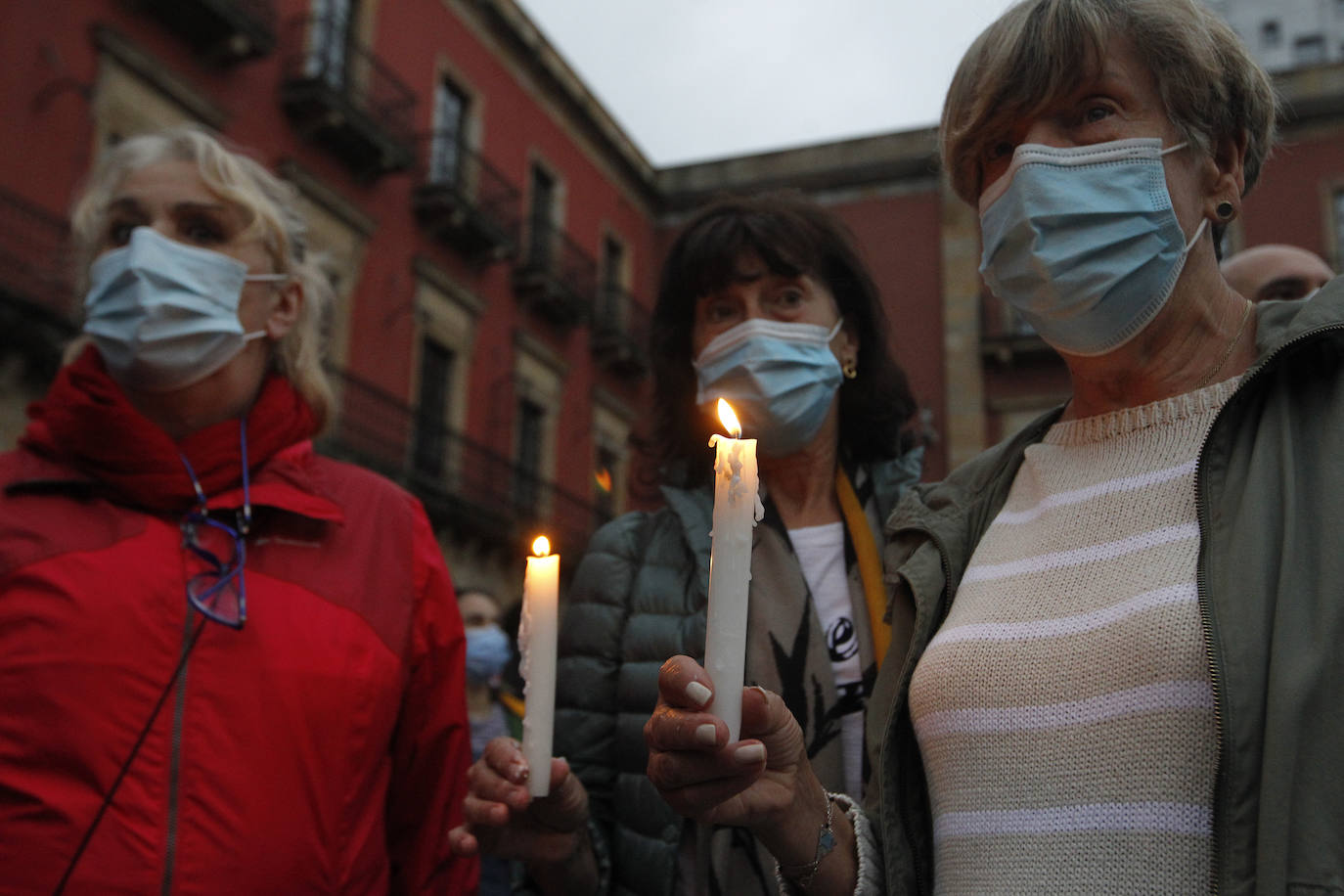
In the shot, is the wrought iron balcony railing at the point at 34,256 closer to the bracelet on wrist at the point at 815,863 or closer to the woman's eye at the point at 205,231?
the woman's eye at the point at 205,231

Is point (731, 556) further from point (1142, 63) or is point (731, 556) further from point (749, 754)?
point (1142, 63)

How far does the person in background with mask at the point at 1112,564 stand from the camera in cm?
126

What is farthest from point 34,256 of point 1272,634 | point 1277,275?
point 1272,634

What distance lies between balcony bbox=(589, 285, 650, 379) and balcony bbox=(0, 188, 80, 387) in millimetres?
10803

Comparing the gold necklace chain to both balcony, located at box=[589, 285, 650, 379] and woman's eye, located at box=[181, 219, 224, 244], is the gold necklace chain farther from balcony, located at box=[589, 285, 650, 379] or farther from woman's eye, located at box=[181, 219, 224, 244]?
balcony, located at box=[589, 285, 650, 379]

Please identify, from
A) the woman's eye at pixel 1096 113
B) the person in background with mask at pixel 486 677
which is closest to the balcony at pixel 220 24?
the person in background with mask at pixel 486 677

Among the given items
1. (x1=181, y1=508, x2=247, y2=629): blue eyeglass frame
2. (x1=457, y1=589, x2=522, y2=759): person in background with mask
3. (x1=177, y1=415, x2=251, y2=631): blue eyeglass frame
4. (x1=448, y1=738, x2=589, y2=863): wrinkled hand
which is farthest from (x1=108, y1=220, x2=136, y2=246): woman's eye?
(x1=457, y1=589, x2=522, y2=759): person in background with mask

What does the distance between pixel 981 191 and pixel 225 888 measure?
1.57 m

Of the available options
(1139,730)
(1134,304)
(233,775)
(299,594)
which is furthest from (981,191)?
(233,775)

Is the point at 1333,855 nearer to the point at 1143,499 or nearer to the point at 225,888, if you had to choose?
the point at 1143,499

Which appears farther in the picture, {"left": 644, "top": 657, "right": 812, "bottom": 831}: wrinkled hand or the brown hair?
A: the brown hair

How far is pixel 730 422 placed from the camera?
1125 mm

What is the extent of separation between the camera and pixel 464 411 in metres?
17.4

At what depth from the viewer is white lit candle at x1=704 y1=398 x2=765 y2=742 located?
3.32 ft
